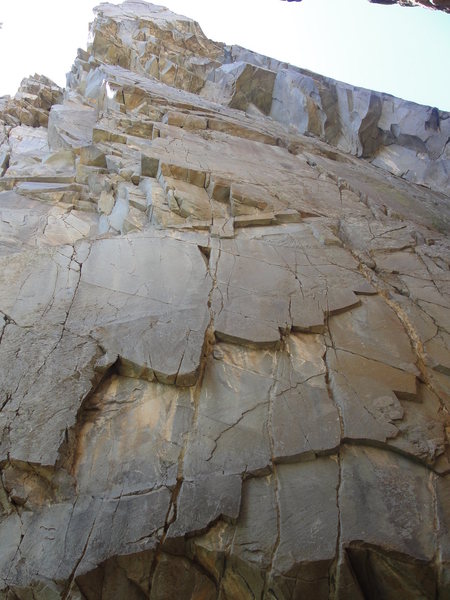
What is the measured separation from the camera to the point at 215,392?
3729 millimetres

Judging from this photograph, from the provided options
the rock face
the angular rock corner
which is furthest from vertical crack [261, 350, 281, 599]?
the rock face

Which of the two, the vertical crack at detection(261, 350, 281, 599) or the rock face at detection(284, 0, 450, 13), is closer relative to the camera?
the vertical crack at detection(261, 350, 281, 599)

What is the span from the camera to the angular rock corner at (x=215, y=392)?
2.73 metres

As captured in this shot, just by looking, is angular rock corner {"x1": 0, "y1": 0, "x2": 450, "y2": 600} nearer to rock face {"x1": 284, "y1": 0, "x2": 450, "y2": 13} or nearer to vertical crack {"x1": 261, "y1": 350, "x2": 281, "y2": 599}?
vertical crack {"x1": 261, "y1": 350, "x2": 281, "y2": 599}

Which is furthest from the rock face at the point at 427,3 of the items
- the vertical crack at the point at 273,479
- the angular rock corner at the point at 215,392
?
the vertical crack at the point at 273,479

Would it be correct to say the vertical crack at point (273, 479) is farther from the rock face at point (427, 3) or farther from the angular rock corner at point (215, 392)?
the rock face at point (427, 3)

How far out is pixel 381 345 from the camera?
4.59m

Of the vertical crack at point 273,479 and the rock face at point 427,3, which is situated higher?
the rock face at point 427,3

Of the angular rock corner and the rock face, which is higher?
the rock face

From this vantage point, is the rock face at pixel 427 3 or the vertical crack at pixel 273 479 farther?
the rock face at pixel 427 3

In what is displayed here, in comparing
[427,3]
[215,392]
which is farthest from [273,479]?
[427,3]

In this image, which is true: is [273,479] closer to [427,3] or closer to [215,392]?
[215,392]

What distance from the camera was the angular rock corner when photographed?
8.95ft

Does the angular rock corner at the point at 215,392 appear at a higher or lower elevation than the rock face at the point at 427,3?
lower
